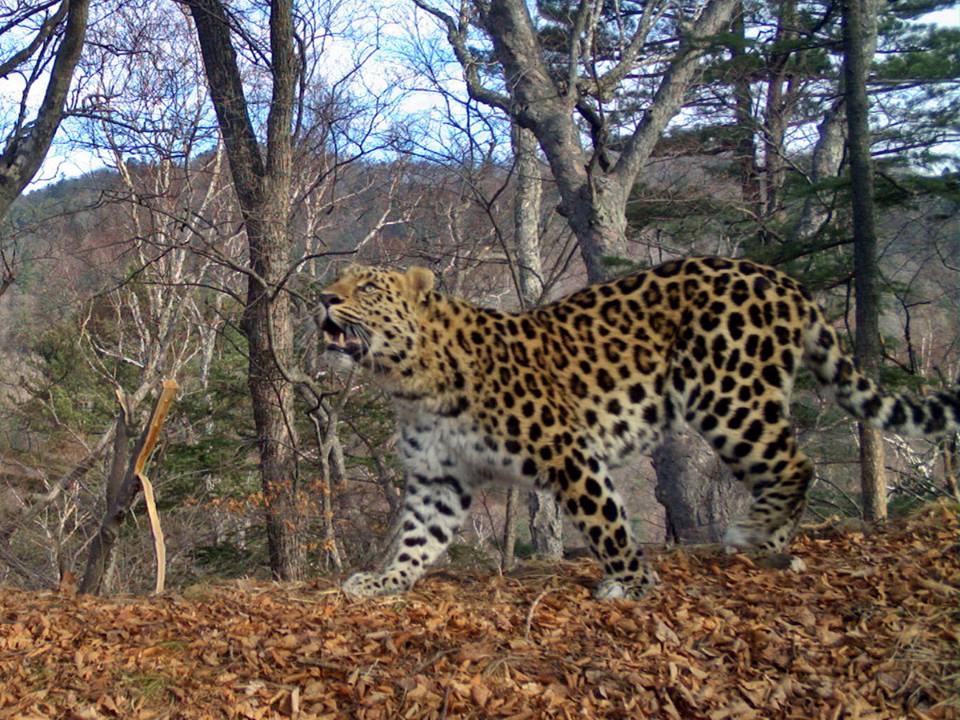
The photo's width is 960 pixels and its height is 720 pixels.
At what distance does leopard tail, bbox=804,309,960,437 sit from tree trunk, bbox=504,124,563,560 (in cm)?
957

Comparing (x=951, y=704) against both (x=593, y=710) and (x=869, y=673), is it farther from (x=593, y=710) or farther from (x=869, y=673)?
(x=593, y=710)

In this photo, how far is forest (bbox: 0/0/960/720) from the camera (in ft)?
16.9

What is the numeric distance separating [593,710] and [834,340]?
3556mm

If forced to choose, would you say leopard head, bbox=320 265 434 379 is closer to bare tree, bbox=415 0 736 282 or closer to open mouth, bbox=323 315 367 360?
open mouth, bbox=323 315 367 360

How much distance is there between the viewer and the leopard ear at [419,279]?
6.91m

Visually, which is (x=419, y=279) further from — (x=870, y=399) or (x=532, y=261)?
(x=532, y=261)

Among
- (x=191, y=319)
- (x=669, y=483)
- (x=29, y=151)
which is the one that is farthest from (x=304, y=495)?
(x=191, y=319)

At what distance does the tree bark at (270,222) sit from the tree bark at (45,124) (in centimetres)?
298

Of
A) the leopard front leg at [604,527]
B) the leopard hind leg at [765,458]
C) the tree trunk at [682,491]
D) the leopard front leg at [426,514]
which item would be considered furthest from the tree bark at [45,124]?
the tree trunk at [682,491]

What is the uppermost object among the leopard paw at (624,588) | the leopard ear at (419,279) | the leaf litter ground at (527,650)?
the leopard ear at (419,279)

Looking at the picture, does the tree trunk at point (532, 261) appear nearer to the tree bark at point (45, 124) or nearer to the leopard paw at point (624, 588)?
the tree bark at point (45, 124)

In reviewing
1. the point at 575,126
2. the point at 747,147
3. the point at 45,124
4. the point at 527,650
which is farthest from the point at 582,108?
the point at 747,147

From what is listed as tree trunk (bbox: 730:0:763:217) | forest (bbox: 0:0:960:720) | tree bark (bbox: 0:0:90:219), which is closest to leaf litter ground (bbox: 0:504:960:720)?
forest (bbox: 0:0:960:720)

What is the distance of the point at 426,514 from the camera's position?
7.05 metres
